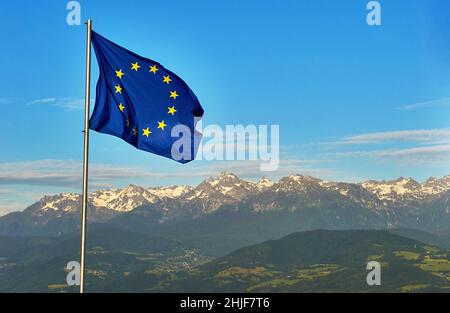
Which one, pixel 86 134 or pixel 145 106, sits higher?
pixel 145 106

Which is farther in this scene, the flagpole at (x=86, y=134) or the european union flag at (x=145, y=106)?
the european union flag at (x=145, y=106)

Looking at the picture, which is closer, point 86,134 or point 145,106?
point 86,134

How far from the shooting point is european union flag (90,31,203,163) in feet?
98.4

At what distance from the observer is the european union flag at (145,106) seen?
30000 millimetres

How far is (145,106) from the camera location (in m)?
30.3

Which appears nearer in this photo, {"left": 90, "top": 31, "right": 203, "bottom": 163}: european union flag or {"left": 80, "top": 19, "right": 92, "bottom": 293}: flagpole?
{"left": 80, "top": 19, "right": 92, "bottom": 293}: flagpole
